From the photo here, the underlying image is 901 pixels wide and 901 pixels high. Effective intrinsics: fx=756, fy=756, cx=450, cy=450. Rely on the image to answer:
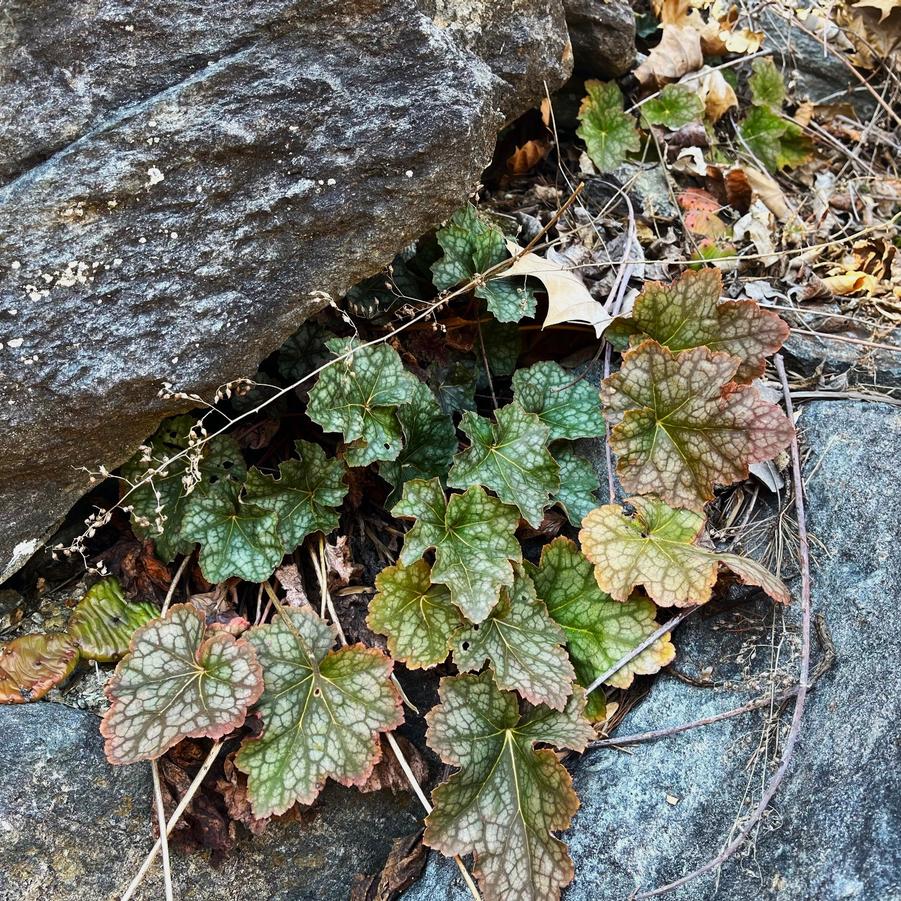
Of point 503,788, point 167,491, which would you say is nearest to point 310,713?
point 503,788

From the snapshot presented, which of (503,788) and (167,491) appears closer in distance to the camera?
(503,788)

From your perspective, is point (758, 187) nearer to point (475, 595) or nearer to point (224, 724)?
point (475, 595)

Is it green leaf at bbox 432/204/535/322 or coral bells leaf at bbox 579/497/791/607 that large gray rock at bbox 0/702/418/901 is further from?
green leaf at bbox 432/204/535/322

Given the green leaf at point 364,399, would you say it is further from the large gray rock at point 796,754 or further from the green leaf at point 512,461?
the large gray rock at point 796,754

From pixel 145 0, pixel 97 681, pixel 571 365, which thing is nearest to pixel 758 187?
pixel 571 365

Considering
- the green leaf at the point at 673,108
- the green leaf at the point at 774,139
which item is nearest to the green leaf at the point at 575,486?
the green leaf at the point at 673,108

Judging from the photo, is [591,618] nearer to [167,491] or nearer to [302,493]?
[302,493]
